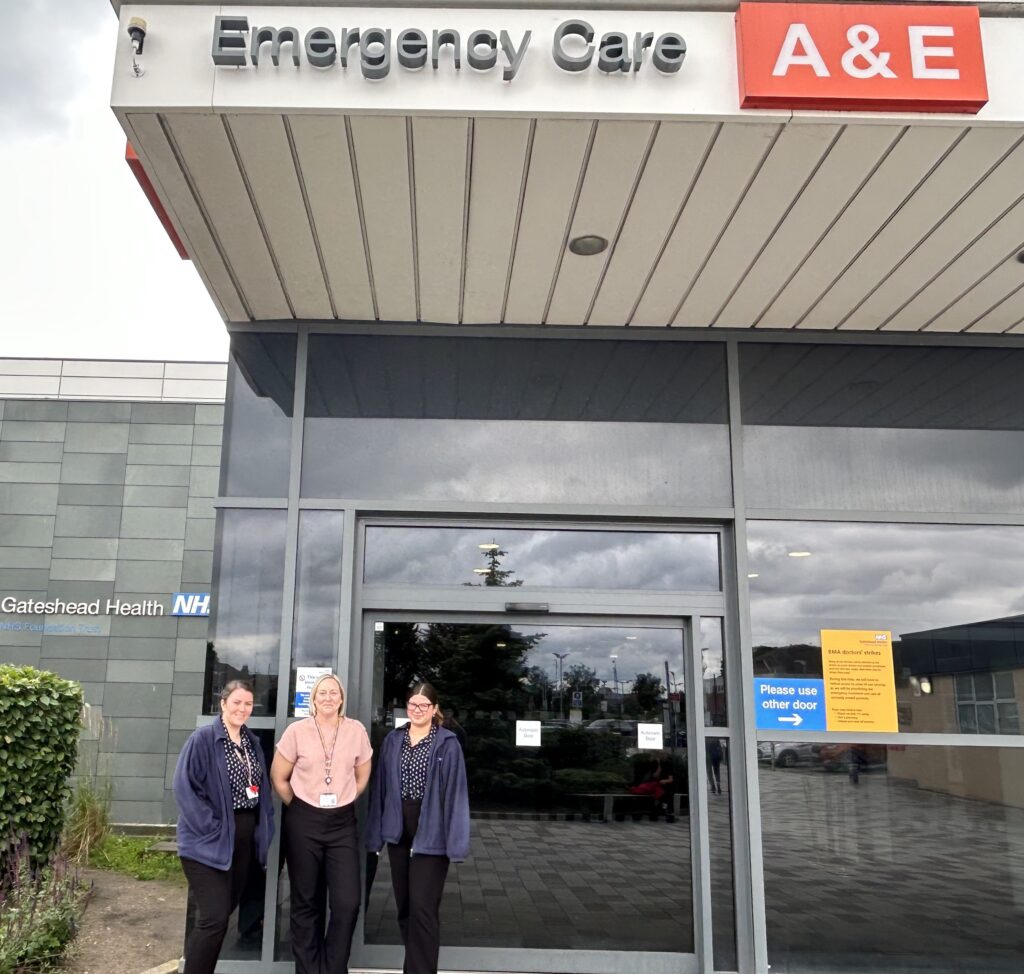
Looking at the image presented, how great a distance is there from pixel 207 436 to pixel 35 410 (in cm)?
234

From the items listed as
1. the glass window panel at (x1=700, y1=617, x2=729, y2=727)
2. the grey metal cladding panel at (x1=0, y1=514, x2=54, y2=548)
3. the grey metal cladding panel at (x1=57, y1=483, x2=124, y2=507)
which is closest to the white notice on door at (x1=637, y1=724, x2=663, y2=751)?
the glass window panel at (x1=700, y1=617, x2=729, y2=727)

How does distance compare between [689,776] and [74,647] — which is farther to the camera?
[74,647]

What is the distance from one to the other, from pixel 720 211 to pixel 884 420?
2.10 metres

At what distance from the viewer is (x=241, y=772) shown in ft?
13.9

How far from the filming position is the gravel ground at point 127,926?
199 inches

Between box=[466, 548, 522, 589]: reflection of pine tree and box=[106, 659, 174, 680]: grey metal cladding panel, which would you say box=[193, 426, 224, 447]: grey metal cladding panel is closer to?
box=[106, 659, 174, 680]: grey metal cladding panel

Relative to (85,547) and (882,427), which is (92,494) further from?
(882,427)

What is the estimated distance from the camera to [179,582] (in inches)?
440

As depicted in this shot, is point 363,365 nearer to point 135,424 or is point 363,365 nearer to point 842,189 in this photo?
point 842,189

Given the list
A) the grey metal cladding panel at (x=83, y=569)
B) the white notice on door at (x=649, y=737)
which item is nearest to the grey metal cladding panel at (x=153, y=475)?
the grey metal cladding panel at (x=83, y=569)

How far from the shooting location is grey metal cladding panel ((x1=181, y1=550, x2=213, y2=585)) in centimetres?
1120

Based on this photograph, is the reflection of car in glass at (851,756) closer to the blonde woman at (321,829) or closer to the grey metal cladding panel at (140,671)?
the blonde woman at (321,829)

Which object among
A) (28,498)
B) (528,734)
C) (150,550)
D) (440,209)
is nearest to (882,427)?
(528,734)

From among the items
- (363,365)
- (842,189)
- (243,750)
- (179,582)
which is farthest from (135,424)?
(842,189)
